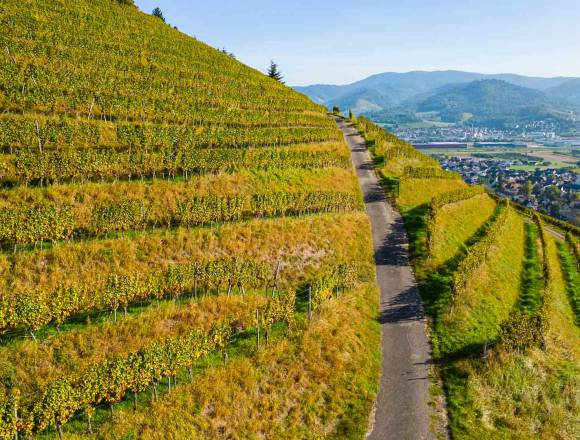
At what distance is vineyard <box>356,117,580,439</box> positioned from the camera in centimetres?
2336

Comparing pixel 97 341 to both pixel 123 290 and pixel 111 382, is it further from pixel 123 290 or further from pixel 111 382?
pixel 111 382

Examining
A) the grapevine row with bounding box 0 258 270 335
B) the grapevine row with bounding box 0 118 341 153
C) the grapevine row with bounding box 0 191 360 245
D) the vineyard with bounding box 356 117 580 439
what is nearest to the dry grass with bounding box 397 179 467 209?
the vineyard with bounding box 356 117 580 439

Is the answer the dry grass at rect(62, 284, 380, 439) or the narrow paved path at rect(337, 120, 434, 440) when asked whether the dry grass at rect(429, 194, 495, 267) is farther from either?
the dry grass at rect(62, 284, 380, 439)

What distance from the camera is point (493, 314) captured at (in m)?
34.0

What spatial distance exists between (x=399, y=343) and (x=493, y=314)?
1166 cm

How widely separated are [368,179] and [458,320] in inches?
1392

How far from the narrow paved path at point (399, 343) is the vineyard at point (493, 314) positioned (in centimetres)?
113

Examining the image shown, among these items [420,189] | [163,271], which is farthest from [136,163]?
[420,189]

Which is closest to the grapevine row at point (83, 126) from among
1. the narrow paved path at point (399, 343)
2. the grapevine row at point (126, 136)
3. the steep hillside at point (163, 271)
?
the grapevine row at point (126, 136)

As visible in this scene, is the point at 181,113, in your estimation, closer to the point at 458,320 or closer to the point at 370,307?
the point at 370,307

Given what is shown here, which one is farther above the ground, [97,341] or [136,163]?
[136,163]

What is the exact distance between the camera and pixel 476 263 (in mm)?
38125

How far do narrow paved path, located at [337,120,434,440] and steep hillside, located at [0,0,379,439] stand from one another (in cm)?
118

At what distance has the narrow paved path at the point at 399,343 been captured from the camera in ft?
71.5
